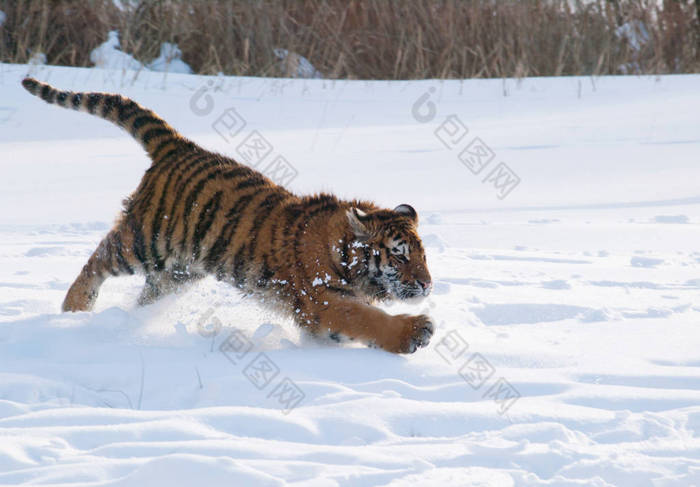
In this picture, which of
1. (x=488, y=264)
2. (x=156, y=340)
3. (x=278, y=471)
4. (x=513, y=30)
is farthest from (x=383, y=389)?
(x=513, y=30)

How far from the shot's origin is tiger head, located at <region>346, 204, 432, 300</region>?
3.77 meters

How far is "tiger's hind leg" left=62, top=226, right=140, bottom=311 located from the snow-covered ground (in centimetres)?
14

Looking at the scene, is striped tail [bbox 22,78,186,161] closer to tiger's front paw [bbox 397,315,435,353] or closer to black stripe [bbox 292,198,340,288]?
black stripe [bbox 292,198,340,288]

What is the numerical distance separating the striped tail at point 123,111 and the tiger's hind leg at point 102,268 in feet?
1.65

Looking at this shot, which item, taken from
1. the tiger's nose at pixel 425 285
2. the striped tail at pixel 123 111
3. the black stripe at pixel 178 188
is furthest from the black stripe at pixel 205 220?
the tiger's nose at pixel 425 285

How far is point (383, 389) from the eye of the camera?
3.29 metres

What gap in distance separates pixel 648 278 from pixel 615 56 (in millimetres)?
9842

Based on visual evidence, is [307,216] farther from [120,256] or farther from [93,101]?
[93,101]

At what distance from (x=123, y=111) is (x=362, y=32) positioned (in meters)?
9.23

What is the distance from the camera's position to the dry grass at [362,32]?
43.2 feet

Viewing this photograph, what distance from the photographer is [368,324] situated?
12.1ft

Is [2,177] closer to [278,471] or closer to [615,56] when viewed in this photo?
[278,471]

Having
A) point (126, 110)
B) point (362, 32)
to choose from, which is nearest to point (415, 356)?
point (126, 110)

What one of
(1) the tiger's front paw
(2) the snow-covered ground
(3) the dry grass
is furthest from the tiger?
(3) the dry grass
